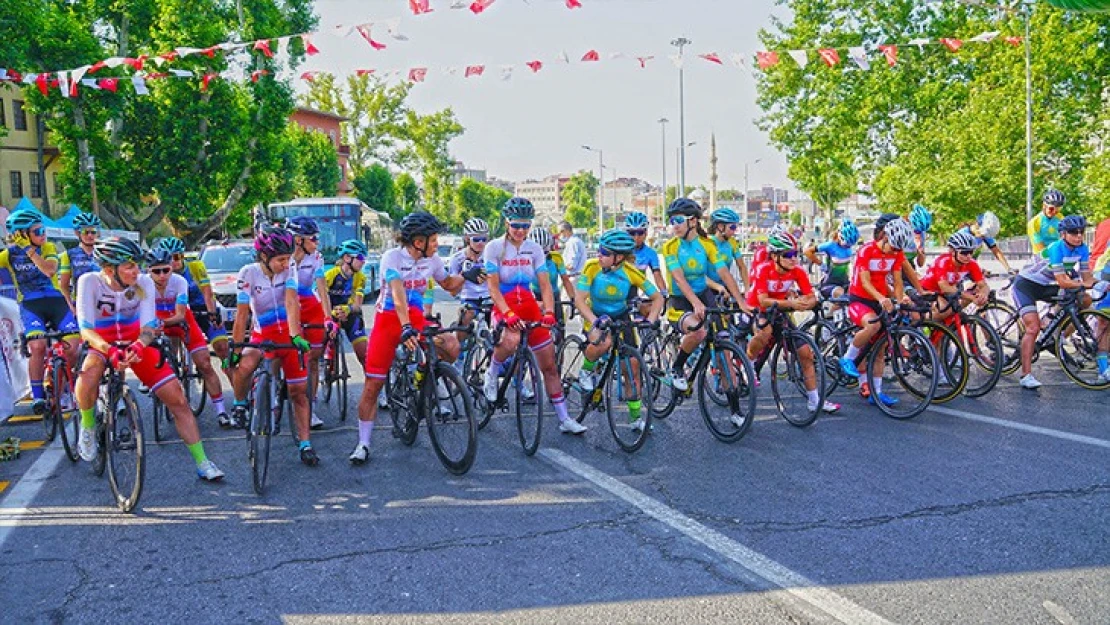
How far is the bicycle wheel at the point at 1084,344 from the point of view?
947 cm

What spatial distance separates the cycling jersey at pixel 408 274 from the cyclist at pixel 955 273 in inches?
195

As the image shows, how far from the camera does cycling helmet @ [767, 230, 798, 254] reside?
822 cm

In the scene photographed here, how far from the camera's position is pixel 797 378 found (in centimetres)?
846

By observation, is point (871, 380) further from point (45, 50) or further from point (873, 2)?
point (873, 2)

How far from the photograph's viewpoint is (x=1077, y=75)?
3278 centimetres

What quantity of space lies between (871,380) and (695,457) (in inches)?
94.4

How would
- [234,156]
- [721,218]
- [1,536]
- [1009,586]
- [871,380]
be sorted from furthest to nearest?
[234,156], [721,218], [871,380], [1,536], [1009,586]

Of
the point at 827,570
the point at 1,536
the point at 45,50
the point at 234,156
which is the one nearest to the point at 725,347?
the point at 827,570

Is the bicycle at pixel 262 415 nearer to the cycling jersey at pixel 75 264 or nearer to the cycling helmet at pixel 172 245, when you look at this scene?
the cycling helmet at pixel 172 245

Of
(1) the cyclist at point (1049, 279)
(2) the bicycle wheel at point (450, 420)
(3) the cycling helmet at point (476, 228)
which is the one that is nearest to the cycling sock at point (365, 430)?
(2) the bicycle wheel at point (450, 420)

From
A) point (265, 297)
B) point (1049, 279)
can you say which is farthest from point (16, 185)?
point (1049, 279)

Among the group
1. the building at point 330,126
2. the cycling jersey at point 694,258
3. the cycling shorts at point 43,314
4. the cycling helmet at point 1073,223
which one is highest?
the building at point 330,126

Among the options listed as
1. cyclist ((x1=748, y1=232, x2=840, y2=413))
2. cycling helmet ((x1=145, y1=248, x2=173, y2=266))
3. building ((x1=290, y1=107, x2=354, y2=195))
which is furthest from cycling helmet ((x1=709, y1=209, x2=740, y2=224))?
building ((x1=290, y1=107, x2=354, y2=195))

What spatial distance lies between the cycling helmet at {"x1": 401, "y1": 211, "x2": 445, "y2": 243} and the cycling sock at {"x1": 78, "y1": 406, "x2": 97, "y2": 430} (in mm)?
2468
